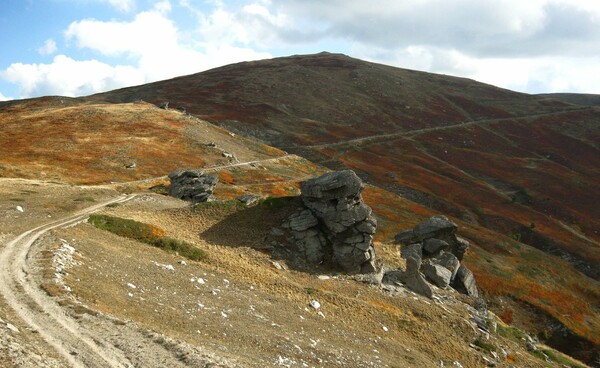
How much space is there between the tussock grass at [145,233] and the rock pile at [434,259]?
19.0 metres

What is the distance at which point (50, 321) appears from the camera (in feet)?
60.7

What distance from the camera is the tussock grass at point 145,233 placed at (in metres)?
34.8

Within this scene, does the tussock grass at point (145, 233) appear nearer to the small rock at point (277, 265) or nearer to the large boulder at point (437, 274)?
the small rock at point (277, 265)

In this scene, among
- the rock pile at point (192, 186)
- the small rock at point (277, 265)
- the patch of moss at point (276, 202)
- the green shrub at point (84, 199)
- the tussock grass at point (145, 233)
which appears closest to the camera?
the tussock grass at point (145, 233)

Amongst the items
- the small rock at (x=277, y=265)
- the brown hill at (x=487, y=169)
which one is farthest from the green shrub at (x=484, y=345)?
the brown hill at (x=487, y=169)

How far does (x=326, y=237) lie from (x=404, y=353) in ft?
51.1

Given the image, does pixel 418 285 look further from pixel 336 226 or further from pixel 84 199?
pixel 84 199

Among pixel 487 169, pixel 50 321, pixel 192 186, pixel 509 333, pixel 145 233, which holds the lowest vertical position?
pixel 509 333

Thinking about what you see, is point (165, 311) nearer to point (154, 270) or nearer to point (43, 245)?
point (154, 270)

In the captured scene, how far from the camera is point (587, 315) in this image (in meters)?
62.8

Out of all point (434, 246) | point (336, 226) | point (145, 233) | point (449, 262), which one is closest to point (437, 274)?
point (449, 262)

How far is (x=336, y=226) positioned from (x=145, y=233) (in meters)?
16.6

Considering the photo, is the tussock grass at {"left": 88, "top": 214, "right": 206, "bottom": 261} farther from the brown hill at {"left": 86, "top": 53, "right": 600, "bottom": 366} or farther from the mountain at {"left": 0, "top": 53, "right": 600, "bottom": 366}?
the brown hill at {"left": 86, "top": 53, "right": 600, "bottom": 366}

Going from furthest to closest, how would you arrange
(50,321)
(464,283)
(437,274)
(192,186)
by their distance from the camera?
1. (192,186)
2. (464,283)
3. (437,274)
4. (50,321)
